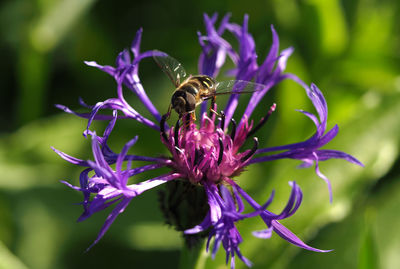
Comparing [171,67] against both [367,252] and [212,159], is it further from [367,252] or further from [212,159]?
[367,252]

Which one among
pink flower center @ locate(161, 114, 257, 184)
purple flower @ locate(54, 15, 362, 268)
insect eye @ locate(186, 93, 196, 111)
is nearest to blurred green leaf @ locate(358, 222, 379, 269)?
purple flower @ locate(54, 15, 362, 268)

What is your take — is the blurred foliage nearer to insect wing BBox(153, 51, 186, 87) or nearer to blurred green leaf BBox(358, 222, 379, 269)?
blurred green leaf BBox(358, 222, 379, 269)

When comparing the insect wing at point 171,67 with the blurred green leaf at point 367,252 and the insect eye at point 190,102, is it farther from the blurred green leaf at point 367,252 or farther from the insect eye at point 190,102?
the blurred green leaf at point 367,252

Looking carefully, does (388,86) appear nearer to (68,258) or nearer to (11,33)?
(68,258)

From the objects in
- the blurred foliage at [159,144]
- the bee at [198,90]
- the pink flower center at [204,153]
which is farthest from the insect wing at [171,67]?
the blurred foliage at [159,144]

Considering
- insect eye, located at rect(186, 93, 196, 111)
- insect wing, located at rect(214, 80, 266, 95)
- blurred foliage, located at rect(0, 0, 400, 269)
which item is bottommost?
blurred foliage, located at rect(0, 0, 400, 269)

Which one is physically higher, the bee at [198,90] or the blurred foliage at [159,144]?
the bee at [198,90]

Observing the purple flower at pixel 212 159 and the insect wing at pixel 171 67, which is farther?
the insect wing at pixel 171 67
